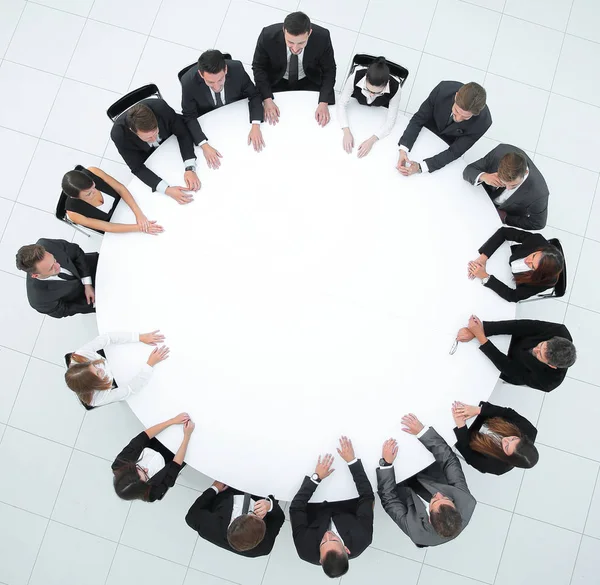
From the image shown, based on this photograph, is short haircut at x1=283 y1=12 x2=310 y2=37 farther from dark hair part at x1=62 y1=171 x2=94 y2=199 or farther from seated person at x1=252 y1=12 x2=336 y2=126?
dark hair part at x1=62 y1=171 x2=94 y2=199

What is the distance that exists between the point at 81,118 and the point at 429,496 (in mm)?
3689

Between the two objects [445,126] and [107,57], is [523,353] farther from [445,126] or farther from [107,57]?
[107,57]

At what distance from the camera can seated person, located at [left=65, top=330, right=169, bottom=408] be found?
2.68m

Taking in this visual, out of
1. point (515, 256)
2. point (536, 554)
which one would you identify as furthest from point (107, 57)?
point (536, 554)

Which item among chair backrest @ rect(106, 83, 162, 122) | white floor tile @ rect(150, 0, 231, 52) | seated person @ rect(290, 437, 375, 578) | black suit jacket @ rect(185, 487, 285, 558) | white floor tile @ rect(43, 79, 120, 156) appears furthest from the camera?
white floor tile @ rect(150, 0, 231, 52)

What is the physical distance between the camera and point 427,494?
9.67 ft

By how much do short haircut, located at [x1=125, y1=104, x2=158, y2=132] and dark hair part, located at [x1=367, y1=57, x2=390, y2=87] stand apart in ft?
3.97

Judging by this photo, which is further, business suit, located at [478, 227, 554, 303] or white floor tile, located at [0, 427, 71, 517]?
white floor tile, located at [0, 427, 71, 517]

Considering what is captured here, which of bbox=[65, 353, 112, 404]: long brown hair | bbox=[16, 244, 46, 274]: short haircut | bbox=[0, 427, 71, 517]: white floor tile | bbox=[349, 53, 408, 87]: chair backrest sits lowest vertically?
bbox=[0, 427, 71, 517]: white floor tile

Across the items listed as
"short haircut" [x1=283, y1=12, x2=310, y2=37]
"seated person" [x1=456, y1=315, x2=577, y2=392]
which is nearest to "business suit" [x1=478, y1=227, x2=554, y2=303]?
"seated person" [x1=456, y1=315, x2=577, y2=392]

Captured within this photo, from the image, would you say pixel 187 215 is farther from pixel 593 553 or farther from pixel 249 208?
pixel 593 553

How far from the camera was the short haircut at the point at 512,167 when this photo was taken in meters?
2.79

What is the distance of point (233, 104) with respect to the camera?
3.21 meters

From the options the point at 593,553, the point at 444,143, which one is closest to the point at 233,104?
the point at 444,143
